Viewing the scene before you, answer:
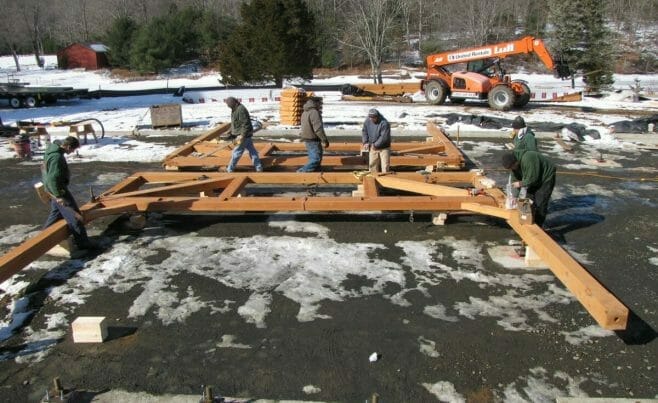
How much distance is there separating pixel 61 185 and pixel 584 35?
3192cm

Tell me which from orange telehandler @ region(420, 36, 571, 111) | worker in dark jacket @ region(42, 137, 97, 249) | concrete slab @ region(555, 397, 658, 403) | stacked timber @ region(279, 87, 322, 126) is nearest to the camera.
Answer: concrete slab @ region(555, 397, 658, 403)

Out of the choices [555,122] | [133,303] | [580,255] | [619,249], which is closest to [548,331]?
[580,255]

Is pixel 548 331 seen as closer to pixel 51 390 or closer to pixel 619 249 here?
pixel 619 249

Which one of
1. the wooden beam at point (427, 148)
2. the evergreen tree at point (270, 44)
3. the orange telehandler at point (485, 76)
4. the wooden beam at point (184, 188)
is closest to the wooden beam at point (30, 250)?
the wooden beam at point (184, 188)

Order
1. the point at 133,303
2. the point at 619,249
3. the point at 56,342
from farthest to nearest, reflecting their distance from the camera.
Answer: the point at 619,249, the point at 133,303, the point at 56,342

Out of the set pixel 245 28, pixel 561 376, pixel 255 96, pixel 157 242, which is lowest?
pixel 561 376

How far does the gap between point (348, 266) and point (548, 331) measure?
212 cm

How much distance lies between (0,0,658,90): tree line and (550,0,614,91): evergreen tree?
0.06 m

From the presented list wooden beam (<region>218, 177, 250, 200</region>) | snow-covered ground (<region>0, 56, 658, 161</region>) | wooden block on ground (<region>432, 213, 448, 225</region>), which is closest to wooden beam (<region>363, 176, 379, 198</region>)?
wooden block on ground (<region>432, 213, 448, 225</region>)

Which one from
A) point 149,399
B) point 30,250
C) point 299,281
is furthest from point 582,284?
point 30,250

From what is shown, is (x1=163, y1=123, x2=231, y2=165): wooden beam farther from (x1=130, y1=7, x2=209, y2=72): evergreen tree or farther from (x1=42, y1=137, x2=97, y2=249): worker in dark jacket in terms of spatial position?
(x1=130, y1=7, x2=209, y2=72): evergreen tree

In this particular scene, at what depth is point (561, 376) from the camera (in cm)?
374

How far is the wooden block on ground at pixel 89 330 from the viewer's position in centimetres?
414

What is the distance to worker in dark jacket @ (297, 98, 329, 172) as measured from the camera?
822 cm
